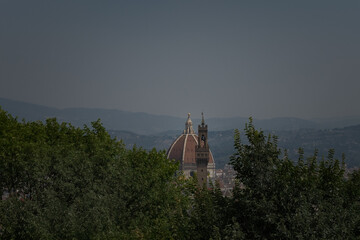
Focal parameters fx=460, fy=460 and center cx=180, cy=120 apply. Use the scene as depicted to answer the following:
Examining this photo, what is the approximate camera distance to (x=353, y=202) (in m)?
14.1

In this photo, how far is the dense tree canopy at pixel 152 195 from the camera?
41.9 feet

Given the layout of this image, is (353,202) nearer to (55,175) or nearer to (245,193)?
(245,193)

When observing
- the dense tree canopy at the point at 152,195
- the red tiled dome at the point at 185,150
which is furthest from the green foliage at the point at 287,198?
the red tiled dome at the point at 185,150

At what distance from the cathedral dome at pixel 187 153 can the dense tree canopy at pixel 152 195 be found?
5382 inches

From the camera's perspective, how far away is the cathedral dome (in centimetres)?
16871

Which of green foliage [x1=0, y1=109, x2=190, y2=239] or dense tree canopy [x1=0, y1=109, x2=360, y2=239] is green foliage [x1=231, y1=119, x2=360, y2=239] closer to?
dense tree canopy [x1=0, y1=109, x2=360, y2=239]

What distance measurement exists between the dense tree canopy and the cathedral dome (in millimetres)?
136699

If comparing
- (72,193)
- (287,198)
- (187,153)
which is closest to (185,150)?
A: (187,153)

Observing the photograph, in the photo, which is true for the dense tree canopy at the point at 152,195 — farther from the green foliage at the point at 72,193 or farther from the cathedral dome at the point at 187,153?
the cathedral dome at the point at 187,153

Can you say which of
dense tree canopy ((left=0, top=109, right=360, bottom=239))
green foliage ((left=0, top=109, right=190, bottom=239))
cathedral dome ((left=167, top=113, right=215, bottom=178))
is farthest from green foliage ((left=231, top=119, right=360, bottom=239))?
cathedral dome ((left=167, top=113, right=215, bottom=178))

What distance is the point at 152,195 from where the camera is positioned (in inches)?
954

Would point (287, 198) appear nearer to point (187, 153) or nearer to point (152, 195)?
point (152, 195)

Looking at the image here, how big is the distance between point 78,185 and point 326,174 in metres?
12.8

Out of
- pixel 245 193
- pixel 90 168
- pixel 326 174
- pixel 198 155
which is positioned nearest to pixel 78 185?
pixel 90 168
